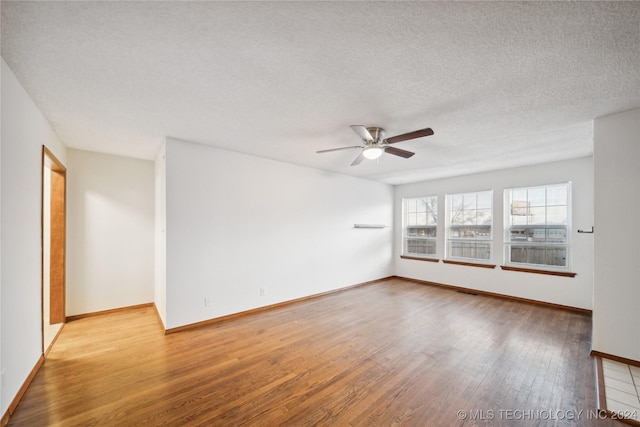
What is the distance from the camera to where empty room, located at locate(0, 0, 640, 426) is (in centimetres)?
157

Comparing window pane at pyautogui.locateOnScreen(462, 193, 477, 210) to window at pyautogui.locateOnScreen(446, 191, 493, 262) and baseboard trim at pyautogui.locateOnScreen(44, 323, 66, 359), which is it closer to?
window at pyautogui.locateOnScreen(446, 191, 493, 262)

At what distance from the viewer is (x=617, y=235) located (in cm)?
257

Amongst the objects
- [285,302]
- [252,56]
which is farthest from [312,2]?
[285,302]

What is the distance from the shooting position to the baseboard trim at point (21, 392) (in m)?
1.77

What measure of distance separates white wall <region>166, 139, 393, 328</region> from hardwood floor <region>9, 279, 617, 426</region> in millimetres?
504

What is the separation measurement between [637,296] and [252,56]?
4.08 m

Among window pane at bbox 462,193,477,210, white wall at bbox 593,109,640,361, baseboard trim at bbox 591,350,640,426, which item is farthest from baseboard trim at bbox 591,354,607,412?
window pane at bbox 462,193,477,210

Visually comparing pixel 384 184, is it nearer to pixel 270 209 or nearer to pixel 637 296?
pixel 270 209

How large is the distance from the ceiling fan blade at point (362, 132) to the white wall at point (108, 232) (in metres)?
3.80

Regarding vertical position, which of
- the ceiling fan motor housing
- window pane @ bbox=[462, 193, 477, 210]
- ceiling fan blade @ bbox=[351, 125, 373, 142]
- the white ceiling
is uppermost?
the white ceiling

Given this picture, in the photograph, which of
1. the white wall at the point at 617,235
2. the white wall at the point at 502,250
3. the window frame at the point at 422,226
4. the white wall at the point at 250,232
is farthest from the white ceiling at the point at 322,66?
the window frame at the point at 422,226

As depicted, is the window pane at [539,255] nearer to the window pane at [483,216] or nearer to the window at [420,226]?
the window pane at [483,216]

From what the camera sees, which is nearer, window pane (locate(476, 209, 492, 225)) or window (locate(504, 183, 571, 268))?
window (locate(504, 183, 571, 268))

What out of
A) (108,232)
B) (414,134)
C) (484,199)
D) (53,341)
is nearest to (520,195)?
(484,199)
